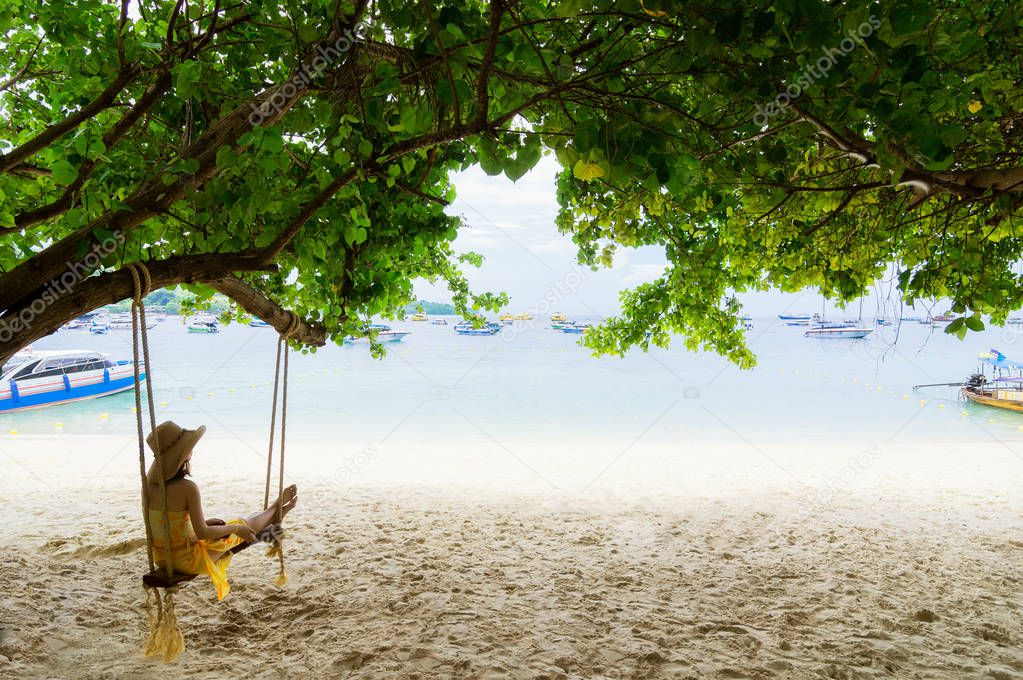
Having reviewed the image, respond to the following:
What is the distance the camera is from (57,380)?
17984mm

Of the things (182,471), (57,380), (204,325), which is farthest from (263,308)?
(204,325)

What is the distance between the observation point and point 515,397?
77.5ft

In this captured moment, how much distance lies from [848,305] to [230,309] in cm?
530

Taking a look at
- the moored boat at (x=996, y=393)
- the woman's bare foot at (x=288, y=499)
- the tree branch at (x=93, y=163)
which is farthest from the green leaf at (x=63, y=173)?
the moored boat at (x=996, y=393)

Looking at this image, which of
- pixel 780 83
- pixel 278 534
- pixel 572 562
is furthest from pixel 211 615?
pixel 780 83

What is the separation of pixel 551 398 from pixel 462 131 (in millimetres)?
21342

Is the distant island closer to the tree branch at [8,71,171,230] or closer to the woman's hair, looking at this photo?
the woman's hair

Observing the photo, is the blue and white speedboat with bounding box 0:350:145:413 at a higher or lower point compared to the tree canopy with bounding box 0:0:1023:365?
lower

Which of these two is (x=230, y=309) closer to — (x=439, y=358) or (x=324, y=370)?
(x=324, y=370)

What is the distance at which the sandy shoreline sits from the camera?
306 cm

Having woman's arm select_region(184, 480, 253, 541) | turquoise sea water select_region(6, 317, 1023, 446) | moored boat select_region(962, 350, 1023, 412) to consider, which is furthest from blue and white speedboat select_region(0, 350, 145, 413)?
moored boat select_region(962, 350, 1023, 412)

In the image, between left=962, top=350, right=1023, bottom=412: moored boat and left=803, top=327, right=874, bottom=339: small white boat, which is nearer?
left=962, top=350, right=1023, bottom=412: moored boat

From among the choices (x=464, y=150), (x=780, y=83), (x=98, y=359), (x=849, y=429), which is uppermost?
(x=464, y=150)

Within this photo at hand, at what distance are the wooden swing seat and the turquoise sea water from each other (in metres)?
9.72
